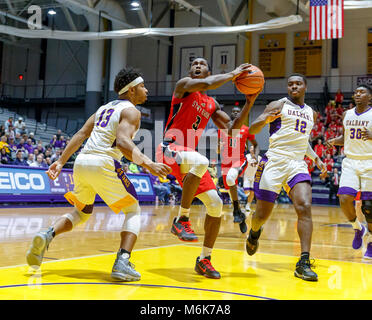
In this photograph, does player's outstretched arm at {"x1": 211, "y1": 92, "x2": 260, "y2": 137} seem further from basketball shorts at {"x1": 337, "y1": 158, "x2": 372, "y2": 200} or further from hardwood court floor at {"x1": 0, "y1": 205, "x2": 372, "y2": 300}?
basketball shorts at {"x1": 337, "y1": 158, "x2": 372, "y2": 200}

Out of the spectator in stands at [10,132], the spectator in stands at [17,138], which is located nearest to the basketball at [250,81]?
the spectator in stands at [10,132]

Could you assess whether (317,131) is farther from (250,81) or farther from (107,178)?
(107,178)

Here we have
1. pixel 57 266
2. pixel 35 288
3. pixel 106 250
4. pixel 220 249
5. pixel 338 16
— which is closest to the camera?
pixel 35 288

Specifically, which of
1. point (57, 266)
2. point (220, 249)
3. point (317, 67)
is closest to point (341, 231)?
point (220, 249)

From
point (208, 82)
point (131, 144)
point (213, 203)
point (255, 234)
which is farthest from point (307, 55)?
point (131, 144)

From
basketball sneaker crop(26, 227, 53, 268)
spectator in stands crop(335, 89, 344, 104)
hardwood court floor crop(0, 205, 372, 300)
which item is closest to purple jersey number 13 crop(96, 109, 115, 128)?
basketball sneaker crop(26, 227, 53, 268)

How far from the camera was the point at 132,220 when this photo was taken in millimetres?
3705

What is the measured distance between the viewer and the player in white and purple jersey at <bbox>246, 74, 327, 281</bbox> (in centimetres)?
444

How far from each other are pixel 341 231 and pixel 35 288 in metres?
6.74

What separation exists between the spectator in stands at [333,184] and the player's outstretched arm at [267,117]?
44.8 feet

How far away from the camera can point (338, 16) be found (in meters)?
12.7

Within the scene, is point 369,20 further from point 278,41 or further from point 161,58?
point 161,58

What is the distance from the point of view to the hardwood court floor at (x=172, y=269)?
3.22m
